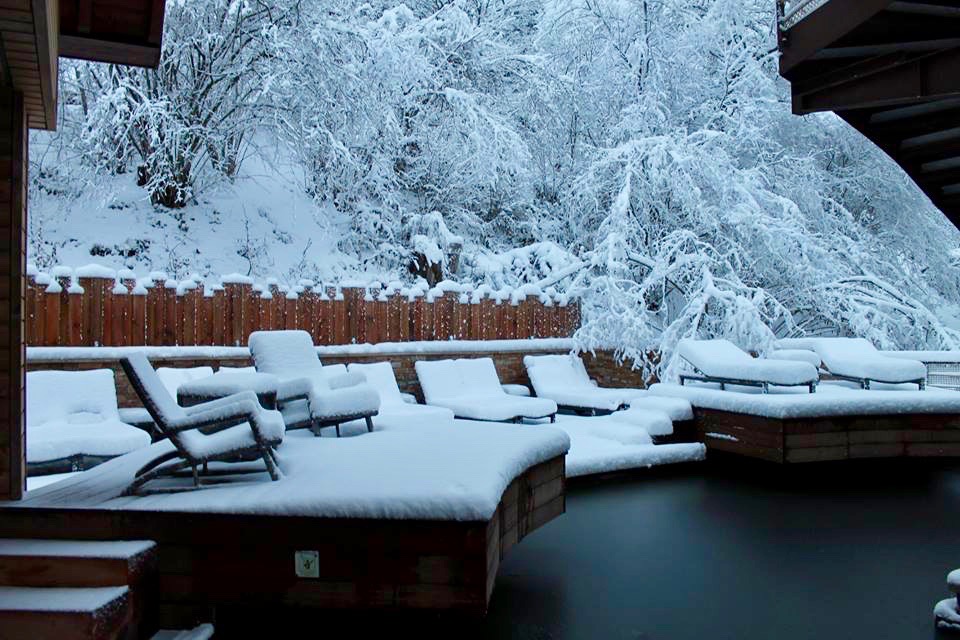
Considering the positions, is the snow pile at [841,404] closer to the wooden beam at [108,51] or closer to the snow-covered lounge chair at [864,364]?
the snow-covered lounge chair at [864,364]

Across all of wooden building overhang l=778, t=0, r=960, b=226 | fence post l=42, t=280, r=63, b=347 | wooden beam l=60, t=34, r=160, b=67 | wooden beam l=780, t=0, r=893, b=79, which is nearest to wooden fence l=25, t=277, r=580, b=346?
fence post l=42, t=280, r=63, b=347

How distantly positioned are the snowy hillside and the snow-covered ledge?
78 centimetres

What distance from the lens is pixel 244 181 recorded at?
13.0 metres

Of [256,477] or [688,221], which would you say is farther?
[688,221]

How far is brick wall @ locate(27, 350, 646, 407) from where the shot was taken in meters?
6.64

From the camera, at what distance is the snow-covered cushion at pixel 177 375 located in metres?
6.53

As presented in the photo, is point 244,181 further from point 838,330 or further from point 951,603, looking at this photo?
point 951,603

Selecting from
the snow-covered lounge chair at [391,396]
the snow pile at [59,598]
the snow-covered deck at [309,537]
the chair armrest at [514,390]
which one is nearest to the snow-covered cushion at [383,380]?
the snow-covered lounge chair at [391,396]

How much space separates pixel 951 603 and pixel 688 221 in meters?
7.87

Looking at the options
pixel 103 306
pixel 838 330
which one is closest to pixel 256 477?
pixel 103 306

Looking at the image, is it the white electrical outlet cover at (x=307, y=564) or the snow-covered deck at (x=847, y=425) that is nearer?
the white electrical outlet cover at (x=307, y=564)

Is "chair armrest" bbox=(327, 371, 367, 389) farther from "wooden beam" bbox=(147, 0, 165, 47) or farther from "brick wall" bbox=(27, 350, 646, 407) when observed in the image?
"wooden beam" bbox=(147, 0, 165, 47)

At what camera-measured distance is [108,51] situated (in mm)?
4000

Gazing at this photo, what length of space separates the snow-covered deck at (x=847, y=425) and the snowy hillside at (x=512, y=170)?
3.06 meters
